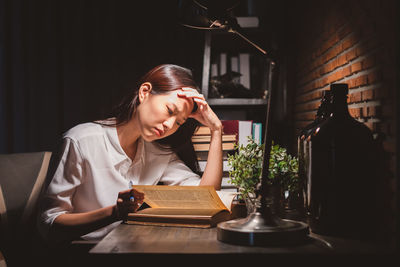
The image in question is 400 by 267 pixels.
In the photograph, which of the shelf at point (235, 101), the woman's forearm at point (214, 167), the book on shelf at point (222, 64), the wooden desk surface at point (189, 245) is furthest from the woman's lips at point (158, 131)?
the book on shelf at point (222, 64)

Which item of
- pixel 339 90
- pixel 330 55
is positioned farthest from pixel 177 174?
pixel 339 90

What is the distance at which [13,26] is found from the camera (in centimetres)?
246

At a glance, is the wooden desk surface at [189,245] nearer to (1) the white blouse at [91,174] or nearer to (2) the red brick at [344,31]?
(1) the white blouse at [91,174]

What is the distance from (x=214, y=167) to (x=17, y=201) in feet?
2.90

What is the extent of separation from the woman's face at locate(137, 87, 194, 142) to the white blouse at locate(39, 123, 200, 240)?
0.19 metres

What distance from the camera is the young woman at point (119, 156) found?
1.44m

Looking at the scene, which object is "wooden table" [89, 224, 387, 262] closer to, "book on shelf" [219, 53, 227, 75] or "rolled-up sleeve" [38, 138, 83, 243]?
"rolled-up sleeve" [38, 138, 83, 243]

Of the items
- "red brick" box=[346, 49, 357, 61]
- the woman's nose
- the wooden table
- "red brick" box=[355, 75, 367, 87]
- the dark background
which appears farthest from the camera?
the dark background

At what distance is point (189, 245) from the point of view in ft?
2.92

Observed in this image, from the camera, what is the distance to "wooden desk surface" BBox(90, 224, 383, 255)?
32.9 inches

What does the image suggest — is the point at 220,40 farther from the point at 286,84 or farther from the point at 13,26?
the point at 13,26

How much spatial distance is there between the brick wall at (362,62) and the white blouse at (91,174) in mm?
809

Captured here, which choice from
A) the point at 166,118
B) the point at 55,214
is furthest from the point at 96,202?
the point at 166,118

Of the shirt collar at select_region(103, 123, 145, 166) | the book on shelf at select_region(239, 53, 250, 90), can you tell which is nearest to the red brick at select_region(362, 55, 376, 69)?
the shirt collar at select_region(103, 123, 145, 166)
